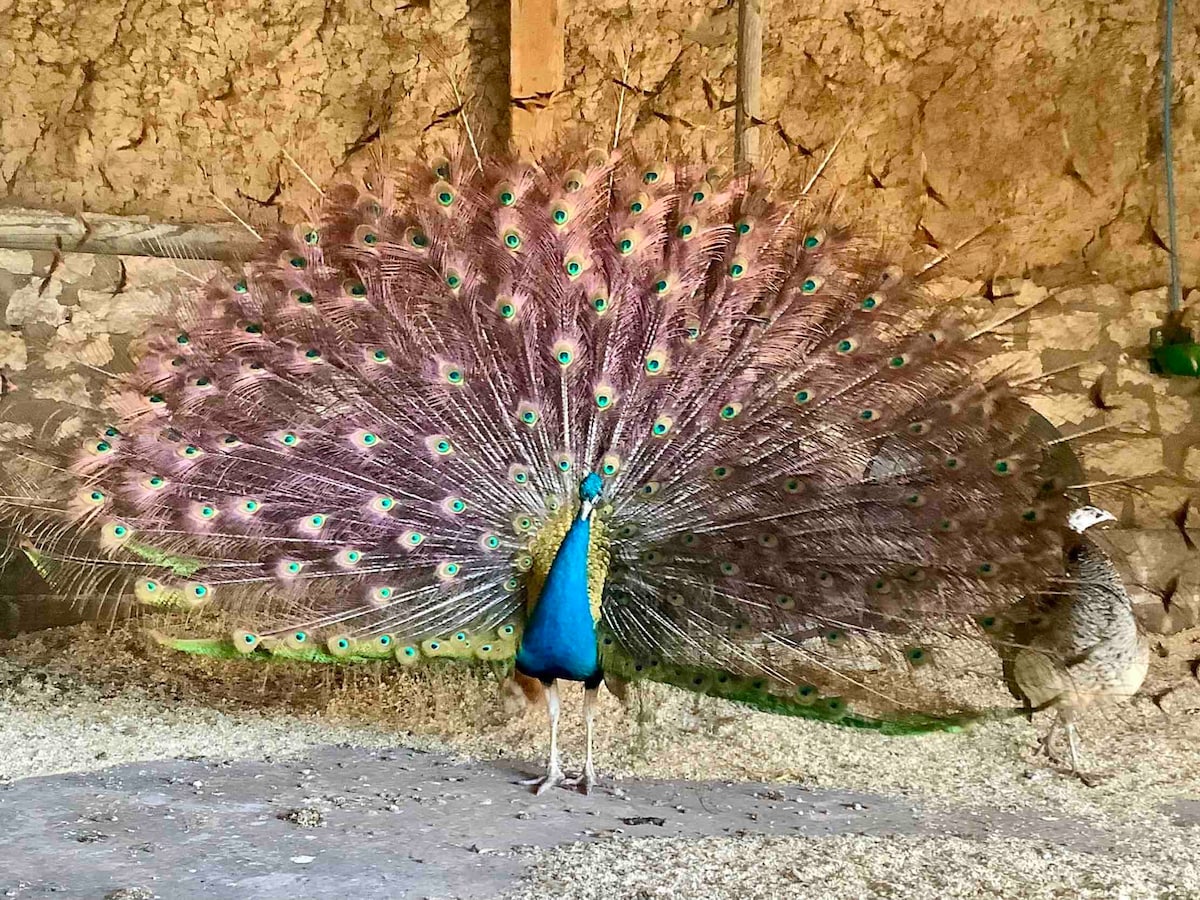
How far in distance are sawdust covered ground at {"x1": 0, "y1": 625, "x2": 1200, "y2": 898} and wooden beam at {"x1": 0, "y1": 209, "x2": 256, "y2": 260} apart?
1.43 m

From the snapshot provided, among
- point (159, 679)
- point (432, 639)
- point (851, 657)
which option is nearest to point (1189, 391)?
point (851, 657)

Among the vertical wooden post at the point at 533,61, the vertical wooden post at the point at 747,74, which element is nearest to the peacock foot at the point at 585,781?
the vertical wooden post at the point at 747,74

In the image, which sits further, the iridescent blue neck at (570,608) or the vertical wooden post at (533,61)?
the vertical wooden post at (533,61)

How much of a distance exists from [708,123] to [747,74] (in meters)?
0.59

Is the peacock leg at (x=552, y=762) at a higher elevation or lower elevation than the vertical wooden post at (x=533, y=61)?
lower

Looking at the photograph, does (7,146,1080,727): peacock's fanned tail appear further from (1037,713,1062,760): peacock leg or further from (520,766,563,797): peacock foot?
(1037,713,1062,760): peacock leg

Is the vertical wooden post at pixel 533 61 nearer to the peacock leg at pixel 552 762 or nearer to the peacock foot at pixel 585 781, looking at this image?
the peacock leg at pixel 552 762

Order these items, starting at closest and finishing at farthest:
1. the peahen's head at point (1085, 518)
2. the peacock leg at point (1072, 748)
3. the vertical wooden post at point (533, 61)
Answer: the peahen's head at point (1085, 518)
the peacock leg at point (1072, 748)
the vertical wooden post at point (533, 61)

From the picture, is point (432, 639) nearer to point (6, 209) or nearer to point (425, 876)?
point (425, 876)

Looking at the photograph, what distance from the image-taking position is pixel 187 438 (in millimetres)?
2549

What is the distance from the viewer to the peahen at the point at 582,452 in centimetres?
244

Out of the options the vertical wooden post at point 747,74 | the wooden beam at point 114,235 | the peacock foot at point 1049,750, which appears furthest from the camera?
the wooden beam at point 114,235

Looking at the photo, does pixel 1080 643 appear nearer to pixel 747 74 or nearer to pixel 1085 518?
pixel 1085 518

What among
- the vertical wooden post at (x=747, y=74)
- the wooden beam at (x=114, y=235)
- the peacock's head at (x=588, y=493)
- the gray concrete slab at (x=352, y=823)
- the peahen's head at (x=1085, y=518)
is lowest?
the gray concrete slab at (x=352, y=823)
